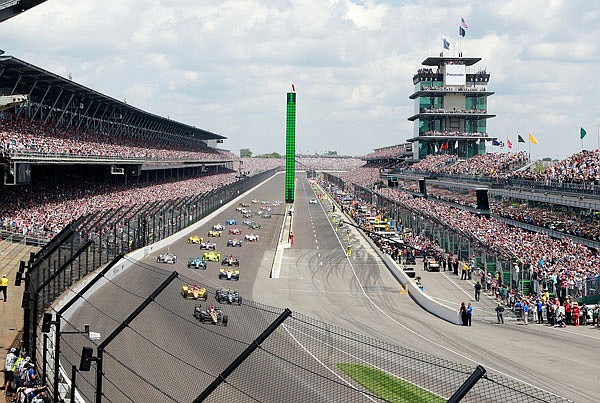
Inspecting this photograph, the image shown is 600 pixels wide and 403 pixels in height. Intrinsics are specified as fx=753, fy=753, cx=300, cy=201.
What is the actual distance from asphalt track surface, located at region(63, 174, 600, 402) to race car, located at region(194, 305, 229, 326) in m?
0.14

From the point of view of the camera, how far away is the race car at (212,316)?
1169cm

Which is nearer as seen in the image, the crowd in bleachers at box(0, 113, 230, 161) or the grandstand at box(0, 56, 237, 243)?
the grandstand at box(0, 56, 237, 243)

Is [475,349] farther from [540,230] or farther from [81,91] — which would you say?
[81,91]

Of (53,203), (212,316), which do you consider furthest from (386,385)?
(53,203)

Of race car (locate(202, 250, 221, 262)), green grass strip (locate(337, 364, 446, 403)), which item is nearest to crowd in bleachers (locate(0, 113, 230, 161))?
race car (locate(202, 250, 221, 262))

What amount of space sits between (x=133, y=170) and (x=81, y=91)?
1136cm

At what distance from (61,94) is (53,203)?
18.4 m

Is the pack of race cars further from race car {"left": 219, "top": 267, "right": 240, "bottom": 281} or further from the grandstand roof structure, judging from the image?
the grandstand roof structure

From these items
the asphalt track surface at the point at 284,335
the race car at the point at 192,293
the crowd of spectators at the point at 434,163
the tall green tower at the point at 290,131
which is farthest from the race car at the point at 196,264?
the tall green tower at the point at 290,131

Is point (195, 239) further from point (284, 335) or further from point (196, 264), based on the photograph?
point (284, 335)

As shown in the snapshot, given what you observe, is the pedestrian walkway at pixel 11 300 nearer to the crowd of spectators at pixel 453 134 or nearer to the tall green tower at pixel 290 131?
the tall green tower at pixel 290 131

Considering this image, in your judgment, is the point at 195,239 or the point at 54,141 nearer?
the point at 195,239

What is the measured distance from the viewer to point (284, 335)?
10477mm

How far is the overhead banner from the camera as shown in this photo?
341 feet
